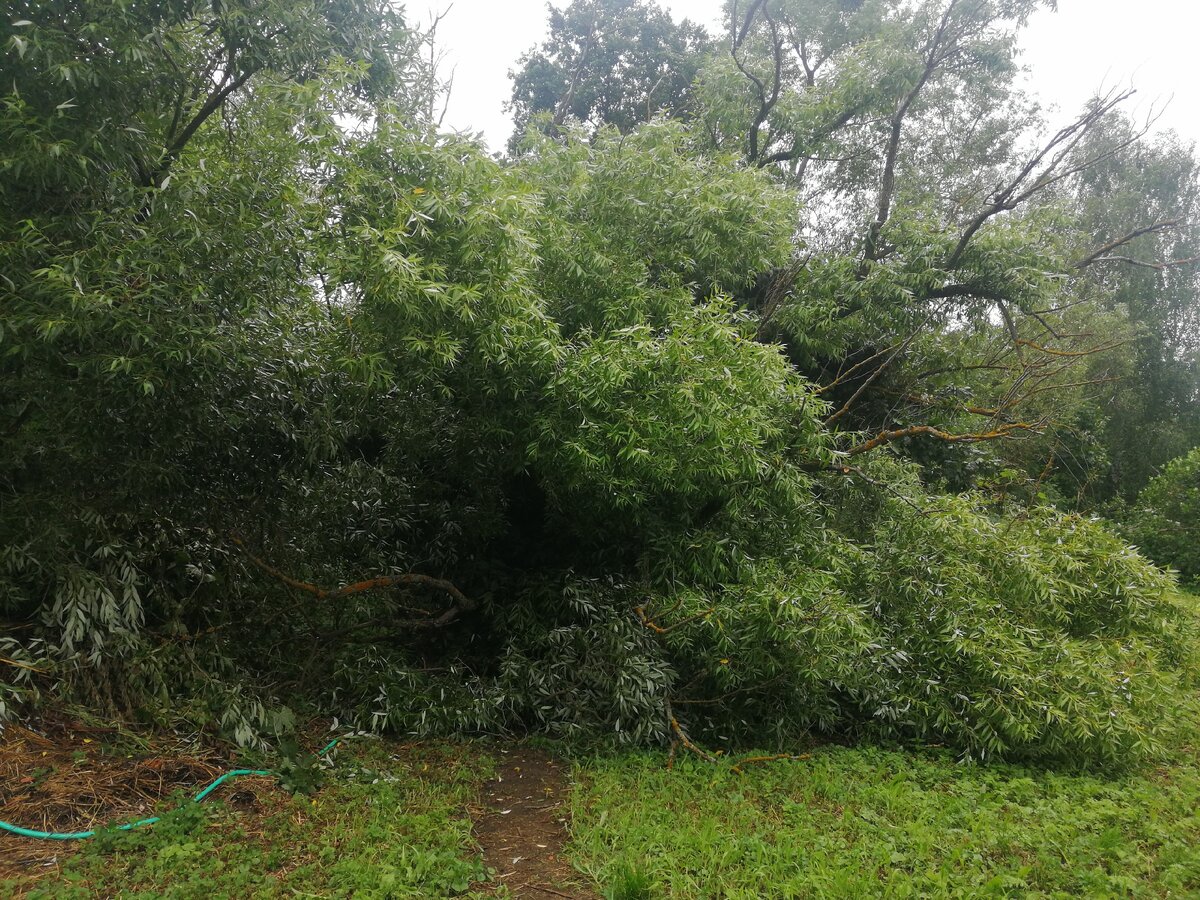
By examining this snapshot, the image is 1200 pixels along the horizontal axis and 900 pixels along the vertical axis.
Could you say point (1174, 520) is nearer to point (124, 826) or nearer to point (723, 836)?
point (723, 836)

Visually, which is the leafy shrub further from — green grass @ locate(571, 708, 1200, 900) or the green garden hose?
the green garden hose

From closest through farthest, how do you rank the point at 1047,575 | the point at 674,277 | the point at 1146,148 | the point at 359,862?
the point at 359,862
the point at 1047,575
the point at 674,277
the point at 1146,148

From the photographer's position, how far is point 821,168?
11.2 metres

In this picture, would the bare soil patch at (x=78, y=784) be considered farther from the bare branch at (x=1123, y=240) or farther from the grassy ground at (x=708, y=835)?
the bare branch at (x=1123, y=240)

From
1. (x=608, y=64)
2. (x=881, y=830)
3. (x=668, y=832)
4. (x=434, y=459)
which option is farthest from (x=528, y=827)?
(x=608, y=64)

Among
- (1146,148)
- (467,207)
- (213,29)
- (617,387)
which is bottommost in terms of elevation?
(617,387)

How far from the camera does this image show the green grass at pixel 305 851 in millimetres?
2932

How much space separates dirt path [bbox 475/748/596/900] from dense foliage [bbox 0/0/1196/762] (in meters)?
0.37

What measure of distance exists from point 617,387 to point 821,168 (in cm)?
834

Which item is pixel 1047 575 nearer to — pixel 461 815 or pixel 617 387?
pixel 617 387

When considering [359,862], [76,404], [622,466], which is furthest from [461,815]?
[76,404]

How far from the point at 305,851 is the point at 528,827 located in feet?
3.65

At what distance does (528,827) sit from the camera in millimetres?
3932

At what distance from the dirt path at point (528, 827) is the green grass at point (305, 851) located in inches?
6.0
